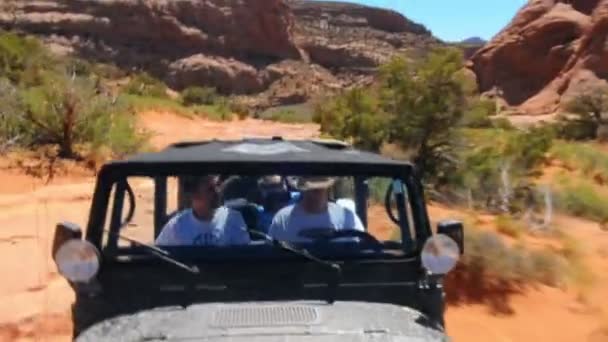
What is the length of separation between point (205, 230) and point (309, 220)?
51 centimetres

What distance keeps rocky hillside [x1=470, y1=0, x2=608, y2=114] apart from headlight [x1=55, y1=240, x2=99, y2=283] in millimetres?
47270

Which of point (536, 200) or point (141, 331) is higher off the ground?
point (141, 331)

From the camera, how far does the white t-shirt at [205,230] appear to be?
15.7 ft

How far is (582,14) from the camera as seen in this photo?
55625 millimetres

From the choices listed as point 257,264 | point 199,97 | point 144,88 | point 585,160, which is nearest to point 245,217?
point 257,264

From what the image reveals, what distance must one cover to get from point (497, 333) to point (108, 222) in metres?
5.84

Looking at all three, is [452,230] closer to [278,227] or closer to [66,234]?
[278,227]

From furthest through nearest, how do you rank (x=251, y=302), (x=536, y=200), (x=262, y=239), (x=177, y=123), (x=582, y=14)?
(x=582, y=14) → (x=177, y=123) → (x=536, y=200) → (x=262, y=239) → (x=251, y=302)

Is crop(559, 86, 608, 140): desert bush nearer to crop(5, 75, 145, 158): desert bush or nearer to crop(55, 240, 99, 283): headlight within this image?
crop(5, 75, 145, 158): desert bush

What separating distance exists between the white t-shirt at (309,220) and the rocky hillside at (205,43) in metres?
58.1

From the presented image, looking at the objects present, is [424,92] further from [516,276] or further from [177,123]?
[177,123]

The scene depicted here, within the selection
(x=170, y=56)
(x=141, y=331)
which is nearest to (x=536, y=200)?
(x=141, y=331)

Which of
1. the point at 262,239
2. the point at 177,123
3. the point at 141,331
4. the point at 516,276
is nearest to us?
the point at 141,331

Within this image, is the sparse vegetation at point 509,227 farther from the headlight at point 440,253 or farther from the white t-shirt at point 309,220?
the headlight at point 440,253
